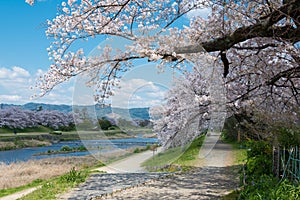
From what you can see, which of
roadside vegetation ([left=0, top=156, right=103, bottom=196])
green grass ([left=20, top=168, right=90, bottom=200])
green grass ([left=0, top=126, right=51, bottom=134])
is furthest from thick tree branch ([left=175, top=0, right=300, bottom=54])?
green grass ([left=0, top=126, right=51, bottom=134])

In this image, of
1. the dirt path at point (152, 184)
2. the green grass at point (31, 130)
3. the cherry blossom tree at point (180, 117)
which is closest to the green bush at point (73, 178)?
the dirt path at point (152, 184)

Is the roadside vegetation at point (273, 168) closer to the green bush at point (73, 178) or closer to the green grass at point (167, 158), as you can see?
the green grass at point (167, 158)

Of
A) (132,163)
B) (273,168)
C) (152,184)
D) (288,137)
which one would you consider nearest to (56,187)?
(152,184)

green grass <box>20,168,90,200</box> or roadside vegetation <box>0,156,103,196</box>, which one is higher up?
green grass <box>20,168,90,200</box>

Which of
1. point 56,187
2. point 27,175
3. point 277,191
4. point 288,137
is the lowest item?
point 27,175

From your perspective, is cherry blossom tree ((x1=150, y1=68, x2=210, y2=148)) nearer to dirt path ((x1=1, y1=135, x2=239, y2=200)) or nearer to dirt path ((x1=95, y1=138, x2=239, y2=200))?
dirt path ((x1=1, y1=135, x2=239, y2=200))

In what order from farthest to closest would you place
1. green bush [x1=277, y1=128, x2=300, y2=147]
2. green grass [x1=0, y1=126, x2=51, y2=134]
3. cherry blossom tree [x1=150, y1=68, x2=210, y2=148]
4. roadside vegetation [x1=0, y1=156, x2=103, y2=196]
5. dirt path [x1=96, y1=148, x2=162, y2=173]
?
green grass [x1=0, y1=126, x2=51, y2=134] → cherry blossom tree [x1=150, y1=68, x2=210, y2=148] → roadside vegetation [x1=0, y1=156, x2=103, y2=196] → dirt path [x1=96, y1=148, x2=162, y2=173] → green bush [x1=277, y1=128, x2=300, y2=147]

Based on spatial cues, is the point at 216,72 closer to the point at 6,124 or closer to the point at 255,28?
the point at 255,28

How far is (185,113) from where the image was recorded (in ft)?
33.0

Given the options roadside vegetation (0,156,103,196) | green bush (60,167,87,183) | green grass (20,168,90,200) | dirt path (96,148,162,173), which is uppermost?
dirt path (96,148,162,173)

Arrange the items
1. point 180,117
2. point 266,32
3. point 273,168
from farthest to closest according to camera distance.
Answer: point 180,117 < point 273,168 < point 266,32

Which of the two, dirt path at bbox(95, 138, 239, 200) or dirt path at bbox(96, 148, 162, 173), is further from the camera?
dirt path at bbox(96, 148, 162, 173)

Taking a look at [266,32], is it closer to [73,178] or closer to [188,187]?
[188,187]

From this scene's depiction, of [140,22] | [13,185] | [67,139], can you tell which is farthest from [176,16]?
[67,139]
